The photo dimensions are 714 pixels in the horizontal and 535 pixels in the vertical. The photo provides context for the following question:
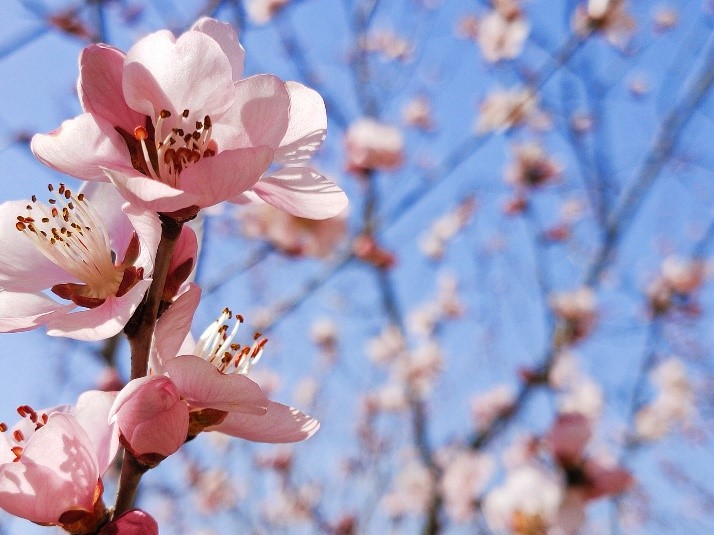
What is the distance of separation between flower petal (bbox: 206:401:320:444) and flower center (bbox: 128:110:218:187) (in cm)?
20

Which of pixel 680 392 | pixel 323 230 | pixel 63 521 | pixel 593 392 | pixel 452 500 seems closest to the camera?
pixel 63 521

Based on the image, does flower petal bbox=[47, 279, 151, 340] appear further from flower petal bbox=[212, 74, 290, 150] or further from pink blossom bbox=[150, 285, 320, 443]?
flower petal bbox=[212, 74, 290, 150]

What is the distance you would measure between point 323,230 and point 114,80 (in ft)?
8.16

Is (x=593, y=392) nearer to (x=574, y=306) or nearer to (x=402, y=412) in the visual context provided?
(x=574, y=306)

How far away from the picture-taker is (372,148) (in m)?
3.02

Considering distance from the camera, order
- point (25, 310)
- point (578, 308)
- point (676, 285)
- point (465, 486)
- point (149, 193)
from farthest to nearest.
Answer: point (676, 285), point (578, 308), point (465, 486), point (25, 310), point (149, 193)

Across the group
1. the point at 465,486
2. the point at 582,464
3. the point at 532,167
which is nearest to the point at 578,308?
the point at 532,167

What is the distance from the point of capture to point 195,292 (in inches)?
19.2

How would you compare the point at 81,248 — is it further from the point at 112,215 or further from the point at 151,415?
the point at 151,415

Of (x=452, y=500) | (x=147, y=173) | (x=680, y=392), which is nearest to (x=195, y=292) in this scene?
(x=147, y=173)

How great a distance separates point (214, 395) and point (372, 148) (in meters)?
2.64

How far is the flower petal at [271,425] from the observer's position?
1.72ft

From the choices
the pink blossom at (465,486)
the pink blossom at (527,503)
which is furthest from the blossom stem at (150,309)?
the pink blossom at (465,486)

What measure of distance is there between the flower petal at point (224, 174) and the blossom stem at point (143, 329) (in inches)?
1.3
